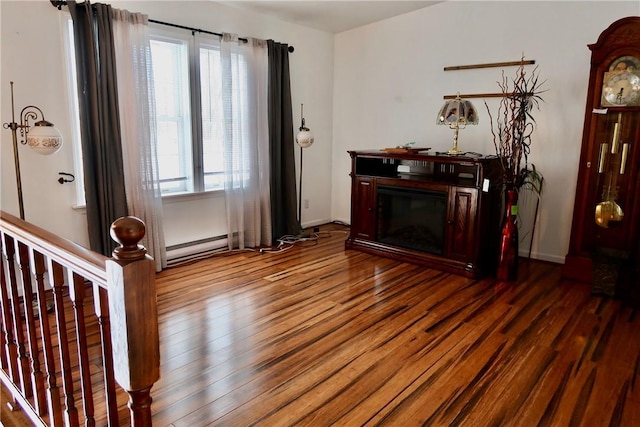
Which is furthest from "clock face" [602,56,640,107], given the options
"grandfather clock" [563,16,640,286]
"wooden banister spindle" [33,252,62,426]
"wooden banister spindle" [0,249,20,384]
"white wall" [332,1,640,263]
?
"wooden banister spindle" [0,249,20,384]

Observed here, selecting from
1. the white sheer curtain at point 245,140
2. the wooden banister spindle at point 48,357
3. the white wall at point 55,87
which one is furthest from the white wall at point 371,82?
the wooden banister spindle at point 48,357

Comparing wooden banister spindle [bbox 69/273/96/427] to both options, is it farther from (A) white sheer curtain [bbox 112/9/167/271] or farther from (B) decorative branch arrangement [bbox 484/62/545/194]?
(B) decorative branch arrangement [bbox 484/62/545/194]

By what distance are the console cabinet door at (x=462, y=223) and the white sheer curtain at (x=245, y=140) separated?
198cm

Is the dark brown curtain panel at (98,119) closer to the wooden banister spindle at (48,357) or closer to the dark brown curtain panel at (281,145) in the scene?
the dark brown curtain panel at (281,145)

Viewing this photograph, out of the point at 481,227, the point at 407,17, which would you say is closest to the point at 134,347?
the point at 481,227

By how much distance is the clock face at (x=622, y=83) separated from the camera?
3223 millimetres

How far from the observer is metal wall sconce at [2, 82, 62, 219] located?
9.00 feet

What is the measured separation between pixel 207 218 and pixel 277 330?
208 centimetres

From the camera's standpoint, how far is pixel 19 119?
10.3ft

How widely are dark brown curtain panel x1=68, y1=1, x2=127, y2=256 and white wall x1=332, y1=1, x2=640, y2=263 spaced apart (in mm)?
3007

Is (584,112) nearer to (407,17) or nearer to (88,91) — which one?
(407,17)

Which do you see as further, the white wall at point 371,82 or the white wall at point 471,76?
the white wall at point 471,76

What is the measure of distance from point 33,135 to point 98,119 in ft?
2.28

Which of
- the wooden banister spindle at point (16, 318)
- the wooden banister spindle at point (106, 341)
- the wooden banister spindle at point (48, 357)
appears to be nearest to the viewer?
the wooden banister spindle at point (106, 341)
